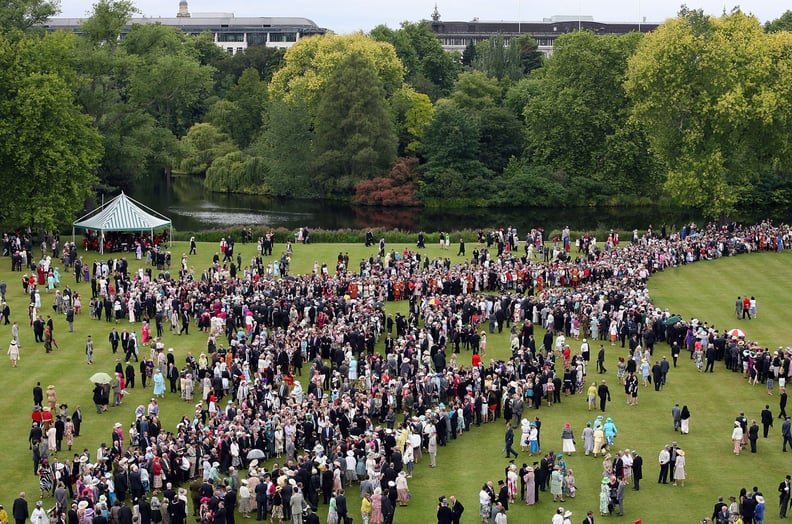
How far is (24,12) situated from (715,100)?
43.8m

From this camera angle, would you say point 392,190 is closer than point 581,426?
No

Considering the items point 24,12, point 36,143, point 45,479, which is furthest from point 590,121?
point 45,479

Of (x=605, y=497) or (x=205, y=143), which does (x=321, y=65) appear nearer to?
(x=205, y=143)

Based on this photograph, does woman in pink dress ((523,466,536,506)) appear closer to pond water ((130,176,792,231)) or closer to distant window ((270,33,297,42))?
pond water ((130,176,792,231))

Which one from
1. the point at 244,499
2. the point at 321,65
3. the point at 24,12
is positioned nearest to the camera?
the point at 244,499

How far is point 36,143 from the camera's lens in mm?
55344

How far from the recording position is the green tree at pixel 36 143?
180ft

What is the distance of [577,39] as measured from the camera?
299 ft

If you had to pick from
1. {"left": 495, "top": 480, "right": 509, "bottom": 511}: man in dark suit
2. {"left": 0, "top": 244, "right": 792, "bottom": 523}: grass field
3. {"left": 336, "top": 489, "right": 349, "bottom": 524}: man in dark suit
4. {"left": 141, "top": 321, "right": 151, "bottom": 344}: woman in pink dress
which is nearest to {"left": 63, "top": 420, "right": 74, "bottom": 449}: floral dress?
{"left": 0, "top": 244, "right": 792, "bottom": 523}: grass field

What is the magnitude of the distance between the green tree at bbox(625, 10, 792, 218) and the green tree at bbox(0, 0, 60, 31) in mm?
38313

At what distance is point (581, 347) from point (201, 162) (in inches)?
3245

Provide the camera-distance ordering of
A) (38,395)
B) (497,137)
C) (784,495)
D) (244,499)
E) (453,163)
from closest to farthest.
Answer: (784,495), (244,499), (38,395), (453,163), (497,137)

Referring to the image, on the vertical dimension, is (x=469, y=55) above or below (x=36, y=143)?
above

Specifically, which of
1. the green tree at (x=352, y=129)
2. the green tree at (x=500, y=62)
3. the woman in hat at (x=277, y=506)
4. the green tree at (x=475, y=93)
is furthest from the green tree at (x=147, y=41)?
the woman in hat at (x=277, y=506)
